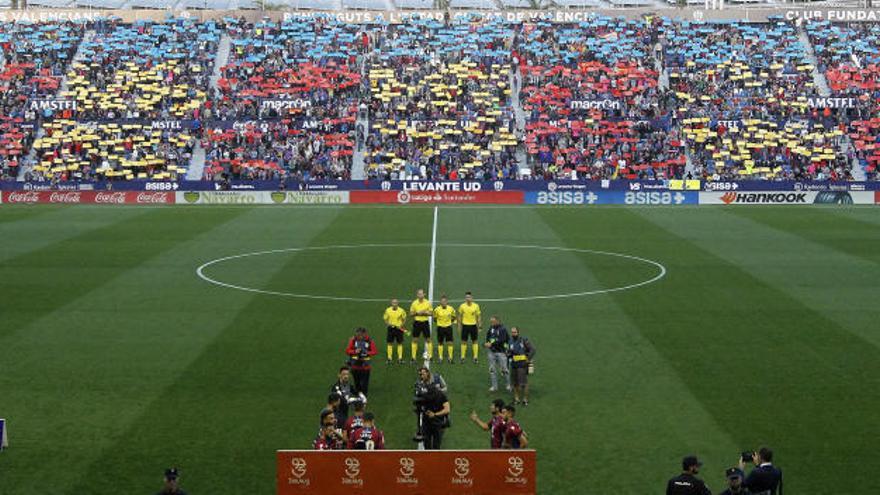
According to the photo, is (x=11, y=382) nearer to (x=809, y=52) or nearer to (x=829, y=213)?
(x=829, y=213)

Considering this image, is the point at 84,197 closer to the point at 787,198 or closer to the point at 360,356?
the point at 787,198

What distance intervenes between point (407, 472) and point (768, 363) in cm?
1347

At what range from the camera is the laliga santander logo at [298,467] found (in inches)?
592

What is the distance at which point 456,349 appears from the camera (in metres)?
28.3

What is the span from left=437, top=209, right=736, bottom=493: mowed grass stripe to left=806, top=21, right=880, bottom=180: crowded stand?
144ft

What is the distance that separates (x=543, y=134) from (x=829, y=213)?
23.4m

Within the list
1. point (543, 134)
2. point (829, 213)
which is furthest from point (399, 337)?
point (543, 134)

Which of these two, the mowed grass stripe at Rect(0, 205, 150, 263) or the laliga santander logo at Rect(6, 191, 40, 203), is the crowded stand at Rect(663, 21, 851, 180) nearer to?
the mowed grass stripe at Rect(0, 205, 150, 263)

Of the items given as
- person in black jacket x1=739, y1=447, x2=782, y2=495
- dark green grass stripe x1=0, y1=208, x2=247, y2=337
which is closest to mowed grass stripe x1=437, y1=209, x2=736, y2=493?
person in black jacket x1=739, y1=447, x2=782, y2=495

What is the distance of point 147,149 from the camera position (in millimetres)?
78375

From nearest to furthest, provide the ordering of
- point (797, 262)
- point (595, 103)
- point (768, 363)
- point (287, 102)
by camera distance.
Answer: point (768, 363) → point (797, 262) → point (287, 102) → point (595, 103)

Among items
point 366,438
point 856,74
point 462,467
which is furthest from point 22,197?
point 462,467

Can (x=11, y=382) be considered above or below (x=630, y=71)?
below

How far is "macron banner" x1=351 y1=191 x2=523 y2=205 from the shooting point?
232ft
